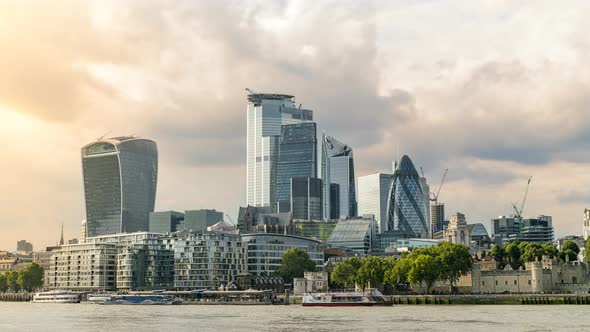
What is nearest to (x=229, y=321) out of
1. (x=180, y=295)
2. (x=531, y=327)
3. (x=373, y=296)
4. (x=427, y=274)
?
(x=531, y=327)

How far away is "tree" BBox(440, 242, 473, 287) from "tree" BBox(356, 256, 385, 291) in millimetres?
13544

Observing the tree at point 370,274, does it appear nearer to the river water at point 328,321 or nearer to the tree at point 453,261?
the tree at point 453,261

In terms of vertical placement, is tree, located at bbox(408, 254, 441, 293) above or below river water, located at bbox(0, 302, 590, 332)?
above

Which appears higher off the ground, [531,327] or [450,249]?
[450,249]

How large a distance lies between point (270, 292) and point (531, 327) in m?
91.6

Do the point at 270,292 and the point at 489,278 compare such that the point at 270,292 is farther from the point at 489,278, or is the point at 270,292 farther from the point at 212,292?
the point at 489,278

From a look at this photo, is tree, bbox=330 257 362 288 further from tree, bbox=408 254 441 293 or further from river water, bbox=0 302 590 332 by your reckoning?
river water, bbox=0 302 590 332

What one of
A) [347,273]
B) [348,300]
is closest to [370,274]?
[347,273]

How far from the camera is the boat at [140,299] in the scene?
176750mm

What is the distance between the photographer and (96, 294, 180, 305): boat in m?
177

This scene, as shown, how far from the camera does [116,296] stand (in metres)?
182

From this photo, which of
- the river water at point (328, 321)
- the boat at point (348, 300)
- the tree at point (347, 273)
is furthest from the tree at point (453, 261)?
the river water at point (328, 321)

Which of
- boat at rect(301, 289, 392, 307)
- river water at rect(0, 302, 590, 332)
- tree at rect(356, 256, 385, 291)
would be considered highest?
tree at rect(356, 256, 385, 291)

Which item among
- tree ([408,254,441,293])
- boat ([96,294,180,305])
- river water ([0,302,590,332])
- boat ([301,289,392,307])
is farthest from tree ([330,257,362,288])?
river water ([0,302,590,332])
